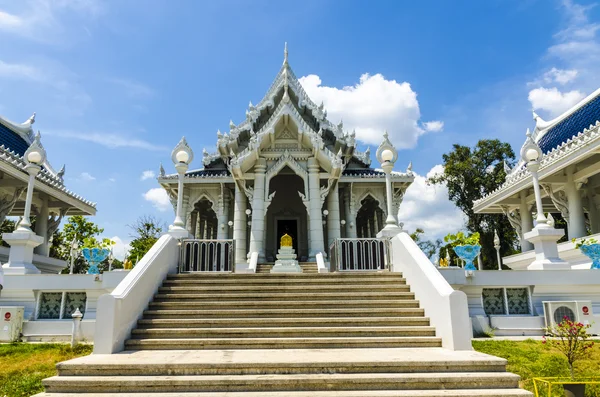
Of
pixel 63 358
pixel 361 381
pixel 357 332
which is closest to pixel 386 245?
pixel 357 332

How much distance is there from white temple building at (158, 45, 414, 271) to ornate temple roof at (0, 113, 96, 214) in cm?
401

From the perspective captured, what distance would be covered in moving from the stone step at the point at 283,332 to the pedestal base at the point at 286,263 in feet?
19.5

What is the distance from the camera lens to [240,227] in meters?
15.7

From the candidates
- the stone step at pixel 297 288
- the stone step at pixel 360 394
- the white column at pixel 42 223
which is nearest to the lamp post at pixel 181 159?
the stone step at pixel 297 288

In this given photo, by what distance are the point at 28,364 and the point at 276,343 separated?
13.9 ft

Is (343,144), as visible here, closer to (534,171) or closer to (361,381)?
(534,171)

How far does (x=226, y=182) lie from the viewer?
56.6 feet

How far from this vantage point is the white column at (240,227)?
1553cm

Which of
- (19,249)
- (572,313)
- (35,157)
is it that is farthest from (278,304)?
(35,157)

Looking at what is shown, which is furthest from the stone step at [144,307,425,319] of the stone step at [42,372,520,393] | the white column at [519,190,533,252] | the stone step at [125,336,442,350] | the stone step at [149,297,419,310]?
the white column at [519,190,533,252]

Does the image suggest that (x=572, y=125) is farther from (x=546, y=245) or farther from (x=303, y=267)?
(x=303, y=267)

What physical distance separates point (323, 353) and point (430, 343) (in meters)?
1.80

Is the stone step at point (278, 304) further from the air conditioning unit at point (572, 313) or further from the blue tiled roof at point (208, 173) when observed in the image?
the blue tiled roof at point (208, 173)

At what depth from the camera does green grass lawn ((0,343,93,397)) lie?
18.4 ft
